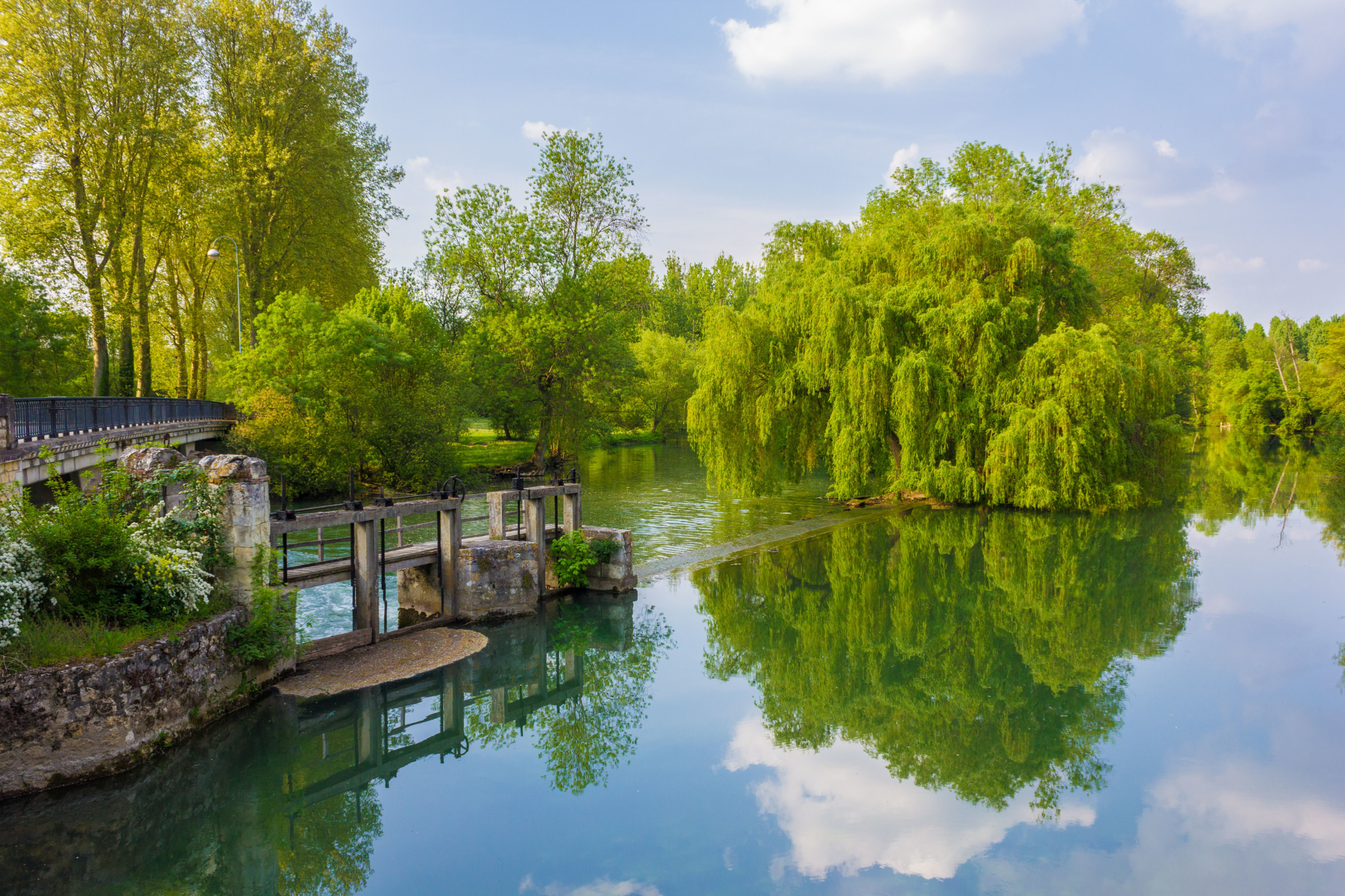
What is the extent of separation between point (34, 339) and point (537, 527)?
27367 millimetres

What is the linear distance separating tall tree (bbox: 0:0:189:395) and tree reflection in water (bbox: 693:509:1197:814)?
28026 millimetres

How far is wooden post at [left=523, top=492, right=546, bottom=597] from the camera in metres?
16.7

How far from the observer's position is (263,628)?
36.2ft

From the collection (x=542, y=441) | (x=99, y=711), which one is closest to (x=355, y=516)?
(x=99, y=711)

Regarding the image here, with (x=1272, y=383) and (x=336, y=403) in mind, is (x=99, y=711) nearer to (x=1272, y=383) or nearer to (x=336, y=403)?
(x=336, y=403)

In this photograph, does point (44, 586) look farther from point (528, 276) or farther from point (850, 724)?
point (528, 276)

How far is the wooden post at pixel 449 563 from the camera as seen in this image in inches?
600

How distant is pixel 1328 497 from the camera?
3278 centimetres

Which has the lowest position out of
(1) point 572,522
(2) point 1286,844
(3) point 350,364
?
(2) point 1286,844

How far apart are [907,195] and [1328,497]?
871 inches

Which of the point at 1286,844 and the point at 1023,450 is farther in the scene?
the point at 1023,450

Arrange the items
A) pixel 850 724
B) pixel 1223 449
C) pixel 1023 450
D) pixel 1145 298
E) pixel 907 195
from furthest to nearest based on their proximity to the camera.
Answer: pixel 1223 449 → pixel 1145 298 → pixel 907 195 → pixel 1023 450 → pixel 850 724

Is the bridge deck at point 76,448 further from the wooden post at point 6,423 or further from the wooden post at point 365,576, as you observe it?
the wooden post at point 365,576

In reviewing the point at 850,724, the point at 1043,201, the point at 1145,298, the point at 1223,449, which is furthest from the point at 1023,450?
the point at 1223,449
